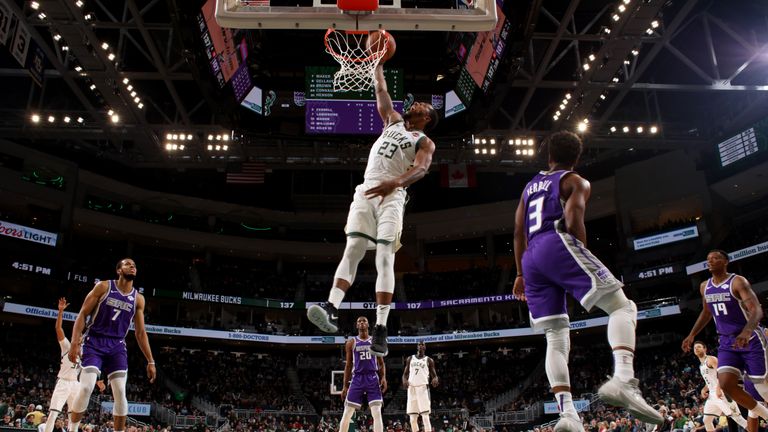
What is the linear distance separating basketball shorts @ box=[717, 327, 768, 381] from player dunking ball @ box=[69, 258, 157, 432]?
7.47 meters

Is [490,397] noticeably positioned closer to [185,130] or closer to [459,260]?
[459,260]

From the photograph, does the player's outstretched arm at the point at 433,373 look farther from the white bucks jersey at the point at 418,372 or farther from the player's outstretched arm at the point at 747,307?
the player's outstretched arm at the point at 747,307

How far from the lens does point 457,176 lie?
25.6m

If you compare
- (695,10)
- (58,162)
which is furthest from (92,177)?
(695,10)

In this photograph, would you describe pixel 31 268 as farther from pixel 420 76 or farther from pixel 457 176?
pixel 420 76

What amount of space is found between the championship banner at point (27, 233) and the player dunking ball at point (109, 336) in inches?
1024

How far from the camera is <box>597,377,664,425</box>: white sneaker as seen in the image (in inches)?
165

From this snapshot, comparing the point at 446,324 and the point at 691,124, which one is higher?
the point at 691,124

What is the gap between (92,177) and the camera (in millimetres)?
35750

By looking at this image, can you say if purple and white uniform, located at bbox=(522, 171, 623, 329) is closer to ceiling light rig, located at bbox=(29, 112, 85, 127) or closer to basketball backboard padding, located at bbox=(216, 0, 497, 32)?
basketball backboard padding, located at bbox=(216, 0, 497, 32)

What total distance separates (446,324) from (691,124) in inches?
817

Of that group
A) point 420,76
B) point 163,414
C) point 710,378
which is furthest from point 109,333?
point 163,414

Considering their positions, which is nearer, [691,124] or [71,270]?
[691,124]

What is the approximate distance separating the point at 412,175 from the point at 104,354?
484 centimetres
